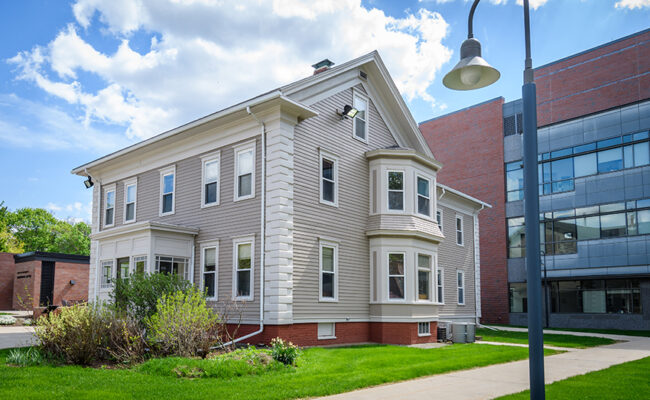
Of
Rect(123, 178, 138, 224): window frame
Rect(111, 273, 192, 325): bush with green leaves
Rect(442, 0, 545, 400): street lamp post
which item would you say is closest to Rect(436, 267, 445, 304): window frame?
Rect(123, 178, 138, 224): window frame

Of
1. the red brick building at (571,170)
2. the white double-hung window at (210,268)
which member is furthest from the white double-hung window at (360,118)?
the red brick building at (571,170)

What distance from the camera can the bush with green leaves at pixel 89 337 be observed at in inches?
450

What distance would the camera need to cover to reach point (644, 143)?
3003cm

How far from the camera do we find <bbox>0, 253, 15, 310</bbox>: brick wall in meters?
38.3

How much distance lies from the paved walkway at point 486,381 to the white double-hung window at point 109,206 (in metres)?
16.0

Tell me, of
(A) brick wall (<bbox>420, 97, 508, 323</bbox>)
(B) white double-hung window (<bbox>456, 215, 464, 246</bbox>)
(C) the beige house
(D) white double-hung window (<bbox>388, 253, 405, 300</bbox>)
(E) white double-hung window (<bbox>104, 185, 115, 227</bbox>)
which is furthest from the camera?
(A) brick wall (<bbox>420, 97, 508, 323</bbox>)

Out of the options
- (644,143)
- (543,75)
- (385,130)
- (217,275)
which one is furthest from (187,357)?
(543,75)

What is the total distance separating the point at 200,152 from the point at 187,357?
8.76m

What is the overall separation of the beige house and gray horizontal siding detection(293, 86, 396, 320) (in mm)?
43

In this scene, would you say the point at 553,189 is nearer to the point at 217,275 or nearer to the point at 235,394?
the point at 217,275

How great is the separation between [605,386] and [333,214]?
951 cm

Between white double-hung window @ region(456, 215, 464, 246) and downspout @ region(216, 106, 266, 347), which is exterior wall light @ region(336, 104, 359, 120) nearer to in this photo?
downspout @ region(216, 106, 266, 347)

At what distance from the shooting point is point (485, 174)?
37531 mm

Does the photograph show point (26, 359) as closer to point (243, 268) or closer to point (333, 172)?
point (243, 268)
